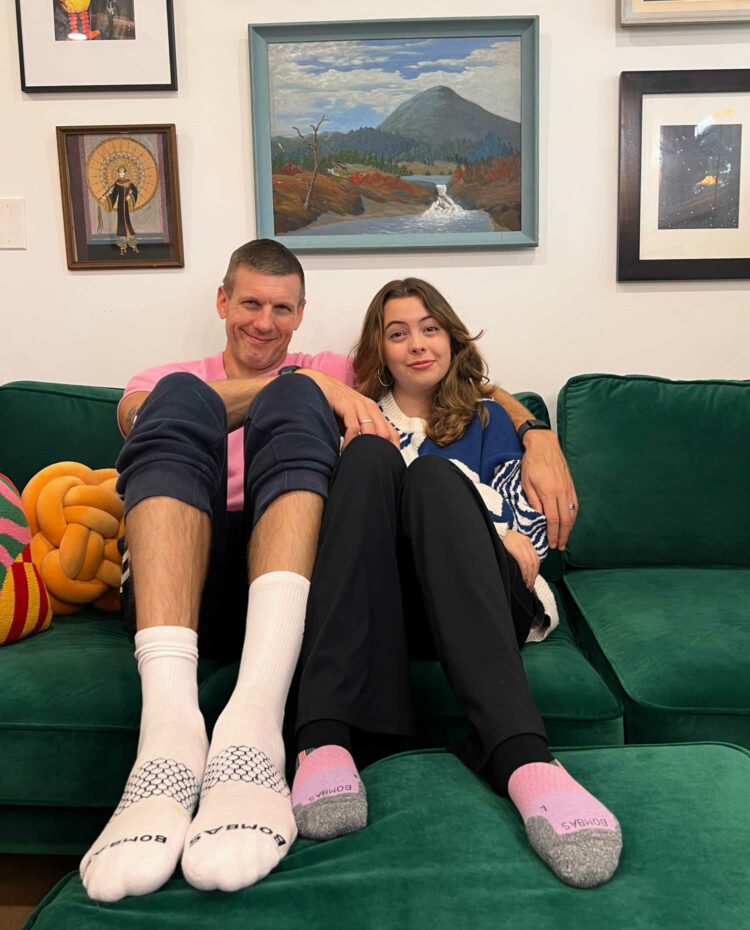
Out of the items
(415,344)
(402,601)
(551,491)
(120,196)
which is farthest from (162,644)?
(120,196)

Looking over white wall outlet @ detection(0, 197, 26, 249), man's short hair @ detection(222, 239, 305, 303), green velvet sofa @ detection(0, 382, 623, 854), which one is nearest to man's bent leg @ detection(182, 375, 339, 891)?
green velvet sofa @ detection(0, 382, 623, 854)

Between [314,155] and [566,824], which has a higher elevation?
[314,155]

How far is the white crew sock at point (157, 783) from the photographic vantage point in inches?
32.3

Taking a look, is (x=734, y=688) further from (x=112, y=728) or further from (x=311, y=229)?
(x=311, y=229)

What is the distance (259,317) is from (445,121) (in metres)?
0.79

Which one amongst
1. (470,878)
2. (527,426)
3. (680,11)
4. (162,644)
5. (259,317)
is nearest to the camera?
(470,878)

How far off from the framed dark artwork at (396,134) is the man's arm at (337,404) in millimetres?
713

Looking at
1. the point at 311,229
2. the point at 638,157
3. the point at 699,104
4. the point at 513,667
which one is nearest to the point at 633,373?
the point at 638,157

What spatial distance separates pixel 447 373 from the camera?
1765mm

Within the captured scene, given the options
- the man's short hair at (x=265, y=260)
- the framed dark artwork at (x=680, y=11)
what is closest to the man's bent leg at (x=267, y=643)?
the man's short hair at (x=265, y=260)

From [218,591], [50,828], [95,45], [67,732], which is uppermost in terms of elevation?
[95,45]

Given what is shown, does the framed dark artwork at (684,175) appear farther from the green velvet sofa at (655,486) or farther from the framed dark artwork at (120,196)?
the framed dark artwork at (120,196)

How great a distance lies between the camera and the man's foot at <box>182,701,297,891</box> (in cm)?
82

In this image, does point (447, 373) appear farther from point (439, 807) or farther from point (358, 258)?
point (439, 807)
